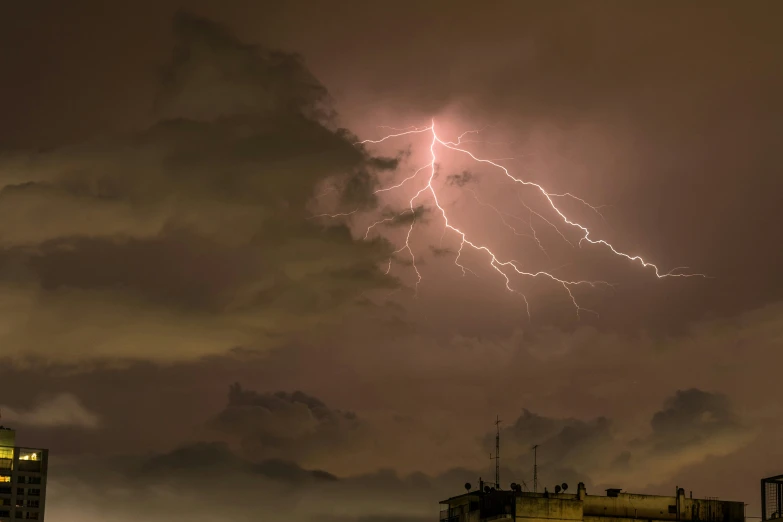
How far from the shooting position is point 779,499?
80.1 m

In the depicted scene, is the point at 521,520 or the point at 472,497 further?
the point at 472,497

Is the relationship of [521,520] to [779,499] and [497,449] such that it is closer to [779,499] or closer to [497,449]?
[497,449]

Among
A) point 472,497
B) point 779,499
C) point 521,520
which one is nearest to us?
point 779,499

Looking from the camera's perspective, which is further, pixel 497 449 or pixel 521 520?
pixel 497 449

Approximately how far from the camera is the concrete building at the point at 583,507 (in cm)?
9712

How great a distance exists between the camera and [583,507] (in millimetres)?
99438

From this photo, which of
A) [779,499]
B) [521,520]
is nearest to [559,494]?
[521,520]

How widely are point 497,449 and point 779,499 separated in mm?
27130

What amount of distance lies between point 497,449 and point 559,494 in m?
5.90

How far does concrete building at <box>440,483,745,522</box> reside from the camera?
9712cm

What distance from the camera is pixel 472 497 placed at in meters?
102

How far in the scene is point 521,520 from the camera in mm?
96000

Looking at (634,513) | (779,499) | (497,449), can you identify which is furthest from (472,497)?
(779,499)

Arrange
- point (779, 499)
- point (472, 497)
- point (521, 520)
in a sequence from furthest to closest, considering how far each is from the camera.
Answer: point (472, 497), point (521, 520), point (779, 499)
